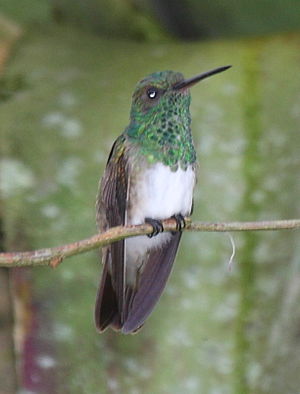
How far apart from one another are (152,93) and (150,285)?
463mm

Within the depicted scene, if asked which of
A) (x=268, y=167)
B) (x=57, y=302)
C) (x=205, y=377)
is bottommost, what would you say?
(x=205, y=377)

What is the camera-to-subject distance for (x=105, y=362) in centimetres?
344

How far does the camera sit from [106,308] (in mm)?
2391

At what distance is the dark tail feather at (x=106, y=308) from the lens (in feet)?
7.76

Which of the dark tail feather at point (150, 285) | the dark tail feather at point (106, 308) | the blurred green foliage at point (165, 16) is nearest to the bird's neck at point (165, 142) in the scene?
the dark tail feather at point (150, 285)

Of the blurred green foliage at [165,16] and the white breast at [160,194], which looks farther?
the blurred green foliage at [165,16]

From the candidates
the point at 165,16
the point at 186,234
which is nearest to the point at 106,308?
the point at 186,234

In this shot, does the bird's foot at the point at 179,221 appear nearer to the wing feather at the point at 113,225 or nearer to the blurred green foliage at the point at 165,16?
the wing feather at the point at 113,225

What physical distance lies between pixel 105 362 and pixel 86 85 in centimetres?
97

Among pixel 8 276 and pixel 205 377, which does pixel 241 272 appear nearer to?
pixel 205 377

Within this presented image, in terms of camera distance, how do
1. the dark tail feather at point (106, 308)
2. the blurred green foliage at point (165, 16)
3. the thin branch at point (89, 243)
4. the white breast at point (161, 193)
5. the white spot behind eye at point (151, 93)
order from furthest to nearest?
the blurred green foliage at point (165, 16) → the white breast at point (161, 193) → the white spot behind eye at point (151, 93) → the dark tail feather at point (106, 308) → the thin branch at point (89, 243)

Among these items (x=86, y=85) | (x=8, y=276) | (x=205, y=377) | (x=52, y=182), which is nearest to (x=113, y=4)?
(x=86, y=85)

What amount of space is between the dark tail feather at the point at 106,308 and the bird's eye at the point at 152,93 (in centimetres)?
44

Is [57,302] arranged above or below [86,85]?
below
